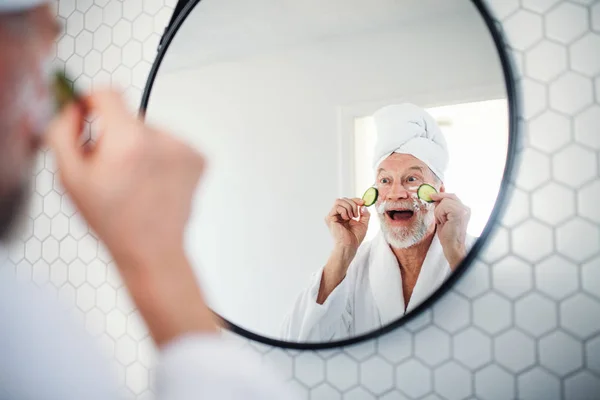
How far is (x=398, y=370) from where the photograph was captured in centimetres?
73

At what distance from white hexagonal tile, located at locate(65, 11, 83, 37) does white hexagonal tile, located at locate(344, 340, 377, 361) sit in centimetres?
78

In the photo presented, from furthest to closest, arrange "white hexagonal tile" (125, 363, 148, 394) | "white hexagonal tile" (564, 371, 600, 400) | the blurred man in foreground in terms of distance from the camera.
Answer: "white hexagonal tile" (125, 363, 148, 394), "white hexagonal tile" (564, 371, 600, 400), the blurred man in foreground

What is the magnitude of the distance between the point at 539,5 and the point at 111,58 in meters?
0.72

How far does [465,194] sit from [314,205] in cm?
20

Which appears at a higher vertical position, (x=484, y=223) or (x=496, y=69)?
(x=496, y=69)

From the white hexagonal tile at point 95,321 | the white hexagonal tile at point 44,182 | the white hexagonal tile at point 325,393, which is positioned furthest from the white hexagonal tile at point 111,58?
the white hexagonal tile at point 325,393

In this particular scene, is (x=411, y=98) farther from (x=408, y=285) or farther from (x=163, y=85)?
(x=163, y=85)

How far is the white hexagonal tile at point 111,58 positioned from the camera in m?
0.99

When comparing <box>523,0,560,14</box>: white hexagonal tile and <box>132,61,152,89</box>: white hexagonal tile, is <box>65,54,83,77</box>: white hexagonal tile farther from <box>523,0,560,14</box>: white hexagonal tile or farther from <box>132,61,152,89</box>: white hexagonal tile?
<box>523,0,560,14</box>: white hexagonal tile

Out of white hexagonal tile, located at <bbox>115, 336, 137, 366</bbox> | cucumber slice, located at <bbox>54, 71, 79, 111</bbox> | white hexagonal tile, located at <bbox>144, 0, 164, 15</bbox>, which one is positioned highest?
cucumber slice, located at <bbox>54, 71, 79, 111</bbox>

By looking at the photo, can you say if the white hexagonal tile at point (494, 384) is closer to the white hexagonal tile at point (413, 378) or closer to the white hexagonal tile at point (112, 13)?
the white hexagonal tile at point (413, 378)

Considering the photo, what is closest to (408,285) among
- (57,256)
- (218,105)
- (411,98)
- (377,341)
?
(377,341)

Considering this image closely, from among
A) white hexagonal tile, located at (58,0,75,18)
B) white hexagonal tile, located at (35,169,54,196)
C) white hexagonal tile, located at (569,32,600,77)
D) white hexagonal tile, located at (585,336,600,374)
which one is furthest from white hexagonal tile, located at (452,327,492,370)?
white hexagonal tile, located at (58,0,75,18)

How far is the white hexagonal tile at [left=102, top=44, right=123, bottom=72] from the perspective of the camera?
987 mm
